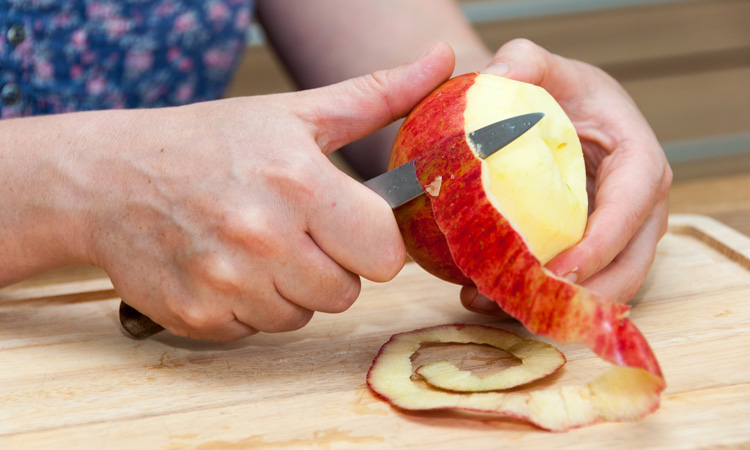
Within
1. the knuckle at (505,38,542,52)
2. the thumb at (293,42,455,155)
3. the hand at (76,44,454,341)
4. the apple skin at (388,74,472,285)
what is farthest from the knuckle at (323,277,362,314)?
the knuckle at (505,38,542,52)

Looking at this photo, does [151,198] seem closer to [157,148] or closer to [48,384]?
[157,148]

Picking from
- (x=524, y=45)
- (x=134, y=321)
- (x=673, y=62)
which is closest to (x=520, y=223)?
(x=524, y=45)

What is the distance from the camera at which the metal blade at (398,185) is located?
100cm

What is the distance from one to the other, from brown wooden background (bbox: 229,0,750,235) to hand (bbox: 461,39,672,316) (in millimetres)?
1662

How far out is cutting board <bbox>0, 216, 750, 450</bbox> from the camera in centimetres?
86

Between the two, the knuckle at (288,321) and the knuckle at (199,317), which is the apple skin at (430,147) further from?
the knuckle at (199,317)

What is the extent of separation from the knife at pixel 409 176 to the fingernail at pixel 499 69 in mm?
177

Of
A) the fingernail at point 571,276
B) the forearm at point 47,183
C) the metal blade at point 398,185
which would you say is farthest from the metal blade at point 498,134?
the forearm at point 47,183

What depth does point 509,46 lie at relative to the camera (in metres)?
1.21

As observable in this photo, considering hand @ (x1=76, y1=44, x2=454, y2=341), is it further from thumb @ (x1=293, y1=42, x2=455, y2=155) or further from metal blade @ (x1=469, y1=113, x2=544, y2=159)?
metal blade @ (x1=469, y1=113, x2=544, y2=159)

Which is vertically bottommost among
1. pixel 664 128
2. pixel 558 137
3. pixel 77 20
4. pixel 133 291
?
pixel 664 128

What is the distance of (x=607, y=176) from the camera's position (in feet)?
3.92

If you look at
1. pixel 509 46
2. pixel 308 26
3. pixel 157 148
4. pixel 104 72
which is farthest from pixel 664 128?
pixel 157 148

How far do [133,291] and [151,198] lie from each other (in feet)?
0.50
